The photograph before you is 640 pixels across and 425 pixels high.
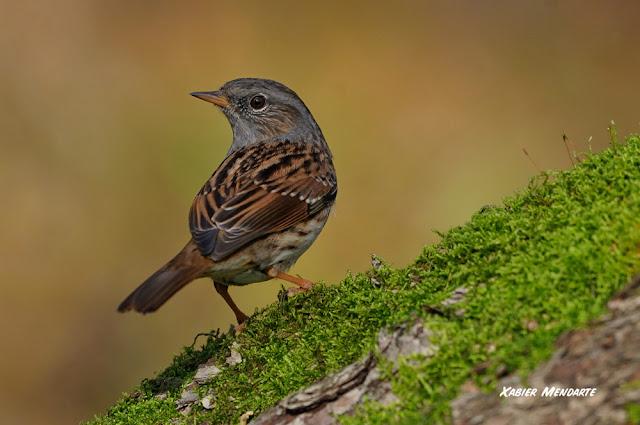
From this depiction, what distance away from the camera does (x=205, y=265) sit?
5152mm

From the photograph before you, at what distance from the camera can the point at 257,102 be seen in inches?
305

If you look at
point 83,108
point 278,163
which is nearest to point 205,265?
point 278,163

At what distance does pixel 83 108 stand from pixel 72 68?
797 millimetres

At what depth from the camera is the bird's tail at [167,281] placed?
4402 mm

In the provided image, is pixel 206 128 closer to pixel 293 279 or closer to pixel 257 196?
pixel 257 196

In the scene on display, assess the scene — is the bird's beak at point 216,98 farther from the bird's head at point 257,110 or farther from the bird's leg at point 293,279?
the bird's leg at point 293,279

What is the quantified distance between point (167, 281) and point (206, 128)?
6.95 metres

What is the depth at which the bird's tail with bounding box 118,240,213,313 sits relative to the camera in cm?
440

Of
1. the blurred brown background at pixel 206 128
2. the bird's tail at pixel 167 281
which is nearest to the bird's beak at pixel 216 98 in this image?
the bird's tail at pixel 167 281

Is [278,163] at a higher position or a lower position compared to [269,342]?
higher

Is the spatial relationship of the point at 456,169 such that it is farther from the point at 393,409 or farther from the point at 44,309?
the point at 393,409

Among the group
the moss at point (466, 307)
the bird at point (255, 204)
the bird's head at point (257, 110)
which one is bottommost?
the moss at point (466, 307)

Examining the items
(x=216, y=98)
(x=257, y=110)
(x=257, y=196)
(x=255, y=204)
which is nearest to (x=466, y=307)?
(x=255, y=204)

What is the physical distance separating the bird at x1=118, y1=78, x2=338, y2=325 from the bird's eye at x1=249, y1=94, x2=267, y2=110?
1cm
